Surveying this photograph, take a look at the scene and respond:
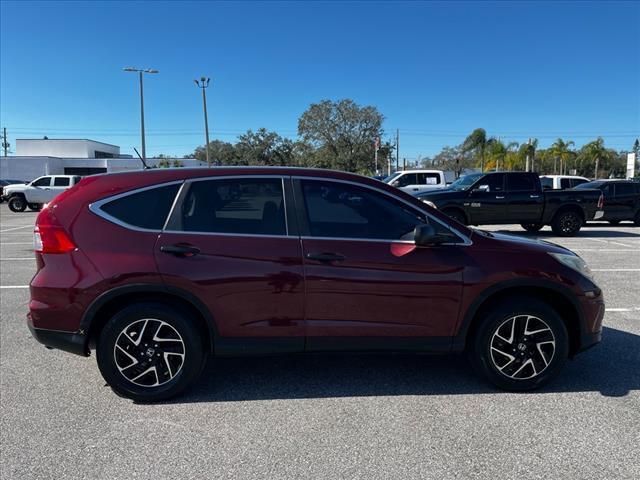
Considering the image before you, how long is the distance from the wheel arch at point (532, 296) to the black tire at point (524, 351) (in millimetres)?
57

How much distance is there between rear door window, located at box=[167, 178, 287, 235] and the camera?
340 centimetres

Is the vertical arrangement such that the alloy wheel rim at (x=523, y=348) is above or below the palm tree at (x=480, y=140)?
below

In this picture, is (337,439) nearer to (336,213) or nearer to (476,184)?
(336,213)

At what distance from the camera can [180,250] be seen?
3297mm

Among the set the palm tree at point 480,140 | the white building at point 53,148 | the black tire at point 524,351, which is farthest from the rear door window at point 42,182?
the palm tree at point 480,140

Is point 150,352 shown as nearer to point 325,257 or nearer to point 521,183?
point 325,257

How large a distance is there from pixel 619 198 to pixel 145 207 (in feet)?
56.6

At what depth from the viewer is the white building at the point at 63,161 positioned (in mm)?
59438

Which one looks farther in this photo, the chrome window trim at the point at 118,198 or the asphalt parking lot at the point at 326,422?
the chrome window trim at the point at 118,198

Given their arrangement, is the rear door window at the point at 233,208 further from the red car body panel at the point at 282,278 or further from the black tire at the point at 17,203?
the black tire at the point at 17,203

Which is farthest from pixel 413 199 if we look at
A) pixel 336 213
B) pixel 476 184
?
pixel 476 184

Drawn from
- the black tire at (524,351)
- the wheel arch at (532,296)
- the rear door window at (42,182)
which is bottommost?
the black tire at (524,351)

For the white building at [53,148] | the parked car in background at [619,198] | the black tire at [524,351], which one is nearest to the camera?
the black tire at [524,351]

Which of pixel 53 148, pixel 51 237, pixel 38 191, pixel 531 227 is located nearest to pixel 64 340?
pixel 51 237
